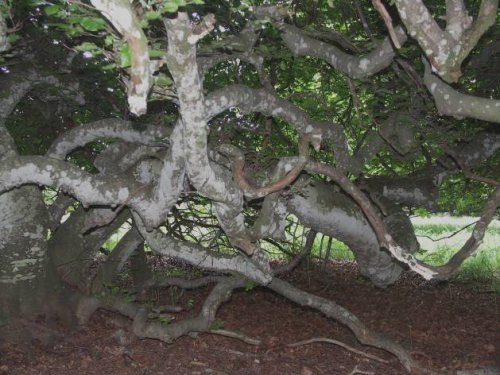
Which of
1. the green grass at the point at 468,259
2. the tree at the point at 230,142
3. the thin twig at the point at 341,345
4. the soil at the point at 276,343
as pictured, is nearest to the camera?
the tree at the point at 230,142

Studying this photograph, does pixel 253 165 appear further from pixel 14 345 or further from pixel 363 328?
pixel 14 345

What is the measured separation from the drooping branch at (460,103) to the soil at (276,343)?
2754 millimetres

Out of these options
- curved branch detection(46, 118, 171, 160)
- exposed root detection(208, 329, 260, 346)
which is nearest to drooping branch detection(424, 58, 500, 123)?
curved branch detection(46, 118, 171, 160)

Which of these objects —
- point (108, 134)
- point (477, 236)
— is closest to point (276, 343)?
point (477, 236)

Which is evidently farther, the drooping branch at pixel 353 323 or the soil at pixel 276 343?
the drooping branch at pixel 353 323

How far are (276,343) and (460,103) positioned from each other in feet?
10.9

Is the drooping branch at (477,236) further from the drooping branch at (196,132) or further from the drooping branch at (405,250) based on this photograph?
the drooping branch at (196,132)

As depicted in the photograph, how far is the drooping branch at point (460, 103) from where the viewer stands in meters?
2.61

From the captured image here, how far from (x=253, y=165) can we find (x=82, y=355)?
2283 millimetres

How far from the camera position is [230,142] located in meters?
4.84

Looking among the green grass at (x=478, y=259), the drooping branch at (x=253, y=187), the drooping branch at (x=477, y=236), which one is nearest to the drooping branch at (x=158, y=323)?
the drooping branch at (x=253, y=187)

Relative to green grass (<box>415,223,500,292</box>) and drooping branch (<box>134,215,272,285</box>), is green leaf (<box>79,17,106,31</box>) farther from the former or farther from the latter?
green grass (<box>415,223,500,292</box>)

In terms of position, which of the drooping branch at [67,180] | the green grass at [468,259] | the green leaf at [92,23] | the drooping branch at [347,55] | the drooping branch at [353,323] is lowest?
the drooping branch at [353,323]

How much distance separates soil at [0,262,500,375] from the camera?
454 centimetres
